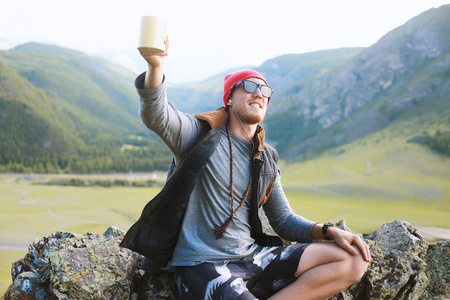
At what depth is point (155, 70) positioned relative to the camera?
7.59 feet

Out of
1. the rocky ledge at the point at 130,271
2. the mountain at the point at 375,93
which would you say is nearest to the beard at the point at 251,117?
the rocky ledge at the point at 130,271

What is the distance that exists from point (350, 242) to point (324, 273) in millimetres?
345

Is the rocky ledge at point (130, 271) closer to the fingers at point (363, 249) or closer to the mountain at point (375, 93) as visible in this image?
the fingers at point (363, 249)

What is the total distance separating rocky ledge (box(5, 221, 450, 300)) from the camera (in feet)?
9.97

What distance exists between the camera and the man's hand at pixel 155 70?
7.45 ft

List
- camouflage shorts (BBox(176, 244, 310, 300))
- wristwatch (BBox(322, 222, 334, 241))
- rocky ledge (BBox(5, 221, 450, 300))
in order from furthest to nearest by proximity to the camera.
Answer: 1. wristwatch (BBox(322, 222, 334, 241))
2. rocky ledge (BBox(5, 221, 450, 300))
3. camouflage shorts (BBox(176, 244, 310, 300))

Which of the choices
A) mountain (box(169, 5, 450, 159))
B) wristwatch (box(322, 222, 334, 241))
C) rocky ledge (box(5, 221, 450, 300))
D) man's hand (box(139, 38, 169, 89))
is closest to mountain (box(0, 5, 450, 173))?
mountain (box(169, 5, 450, 159))

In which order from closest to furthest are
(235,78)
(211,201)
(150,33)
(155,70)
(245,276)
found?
(150,33), (155,70), (245,276), (211,201), (235,78)

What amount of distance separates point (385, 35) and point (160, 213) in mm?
79273

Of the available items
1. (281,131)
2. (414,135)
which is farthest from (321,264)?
(281,131)

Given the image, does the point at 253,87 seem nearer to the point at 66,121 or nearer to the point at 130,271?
the point at 130,271

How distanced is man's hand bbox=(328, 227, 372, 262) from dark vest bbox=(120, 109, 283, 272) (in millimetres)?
688

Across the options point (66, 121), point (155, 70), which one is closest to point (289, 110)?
point (66, 121)

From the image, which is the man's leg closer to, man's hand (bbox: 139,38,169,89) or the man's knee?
the man's knee
